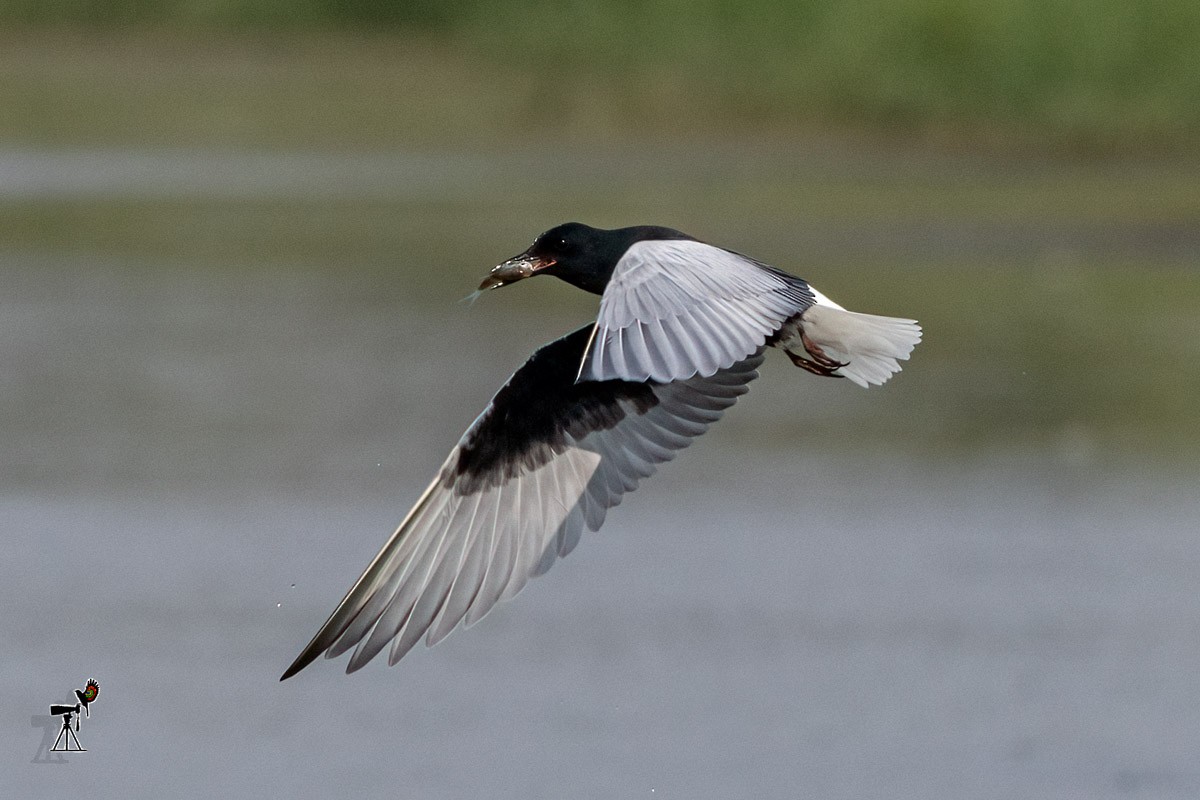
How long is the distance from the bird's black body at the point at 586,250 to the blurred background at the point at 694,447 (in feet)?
5.02

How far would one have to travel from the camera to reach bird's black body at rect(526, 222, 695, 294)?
632 centimetres

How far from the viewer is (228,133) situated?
3075cm

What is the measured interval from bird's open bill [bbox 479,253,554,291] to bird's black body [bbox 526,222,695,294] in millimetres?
15

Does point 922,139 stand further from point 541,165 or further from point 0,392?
point 0,392

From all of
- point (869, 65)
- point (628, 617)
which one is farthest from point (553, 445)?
point (869, 65)

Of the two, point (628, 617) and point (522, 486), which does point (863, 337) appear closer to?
point (522, 486)

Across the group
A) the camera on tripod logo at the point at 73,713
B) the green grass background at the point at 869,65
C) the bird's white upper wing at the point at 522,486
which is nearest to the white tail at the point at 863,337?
the bird's white upper wing at the point at 522,486

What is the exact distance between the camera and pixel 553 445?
6.54 metres

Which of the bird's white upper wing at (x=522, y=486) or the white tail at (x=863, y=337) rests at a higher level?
the white tail at (x=863, y=337)

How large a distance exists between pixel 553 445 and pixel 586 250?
1.75 feet

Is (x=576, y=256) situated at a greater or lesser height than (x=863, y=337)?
greater

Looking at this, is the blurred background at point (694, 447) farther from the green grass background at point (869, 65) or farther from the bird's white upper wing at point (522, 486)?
the bird's white upper wing at point (522, 486)

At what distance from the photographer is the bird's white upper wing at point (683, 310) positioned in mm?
5133

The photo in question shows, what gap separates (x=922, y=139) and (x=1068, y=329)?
11.5m
